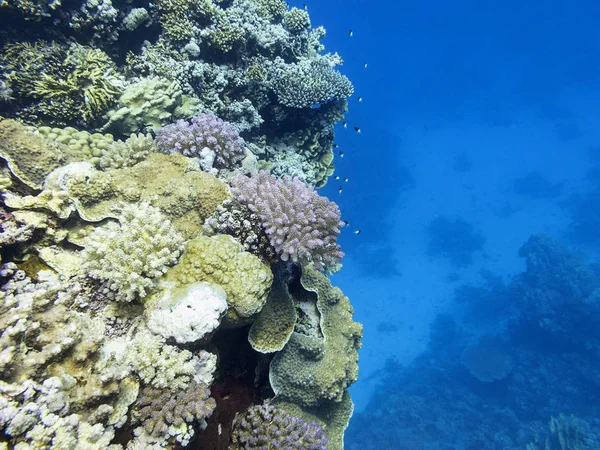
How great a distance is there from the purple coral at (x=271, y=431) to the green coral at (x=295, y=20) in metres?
8.89

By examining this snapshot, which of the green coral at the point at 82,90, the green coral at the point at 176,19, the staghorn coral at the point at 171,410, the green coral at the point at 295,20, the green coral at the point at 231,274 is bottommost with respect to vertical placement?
the staghorn coral at the point at 171,410

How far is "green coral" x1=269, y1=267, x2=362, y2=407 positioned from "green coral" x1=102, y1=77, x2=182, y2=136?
13.3 feet

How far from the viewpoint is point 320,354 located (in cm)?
469

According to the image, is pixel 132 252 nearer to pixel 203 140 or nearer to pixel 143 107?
pixel 203 140

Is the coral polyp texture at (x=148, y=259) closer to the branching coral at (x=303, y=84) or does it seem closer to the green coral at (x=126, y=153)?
the green coral at (x=126, y=153)

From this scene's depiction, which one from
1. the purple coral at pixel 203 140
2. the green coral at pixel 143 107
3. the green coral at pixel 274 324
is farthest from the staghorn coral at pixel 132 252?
the green coral at pixel 143 107

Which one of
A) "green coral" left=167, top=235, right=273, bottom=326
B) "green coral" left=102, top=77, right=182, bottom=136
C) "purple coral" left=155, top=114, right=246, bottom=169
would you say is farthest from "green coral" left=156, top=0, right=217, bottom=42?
"green coral" left=167, top=235, right=273, bottom=326

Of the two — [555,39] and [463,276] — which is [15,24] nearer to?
[463,276]

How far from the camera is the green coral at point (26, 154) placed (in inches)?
157

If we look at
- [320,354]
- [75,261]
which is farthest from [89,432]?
[320,354]

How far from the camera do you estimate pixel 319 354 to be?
4672 millimetres

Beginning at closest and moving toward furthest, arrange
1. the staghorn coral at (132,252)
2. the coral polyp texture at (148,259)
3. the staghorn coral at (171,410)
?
the coral polyp texture at (148,259), the staghorn coral at (171,410), the staghorn coral at (132,252)

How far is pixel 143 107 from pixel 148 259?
3916mm

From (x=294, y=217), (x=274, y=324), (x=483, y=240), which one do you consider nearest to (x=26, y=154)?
(x=294, y=217)
